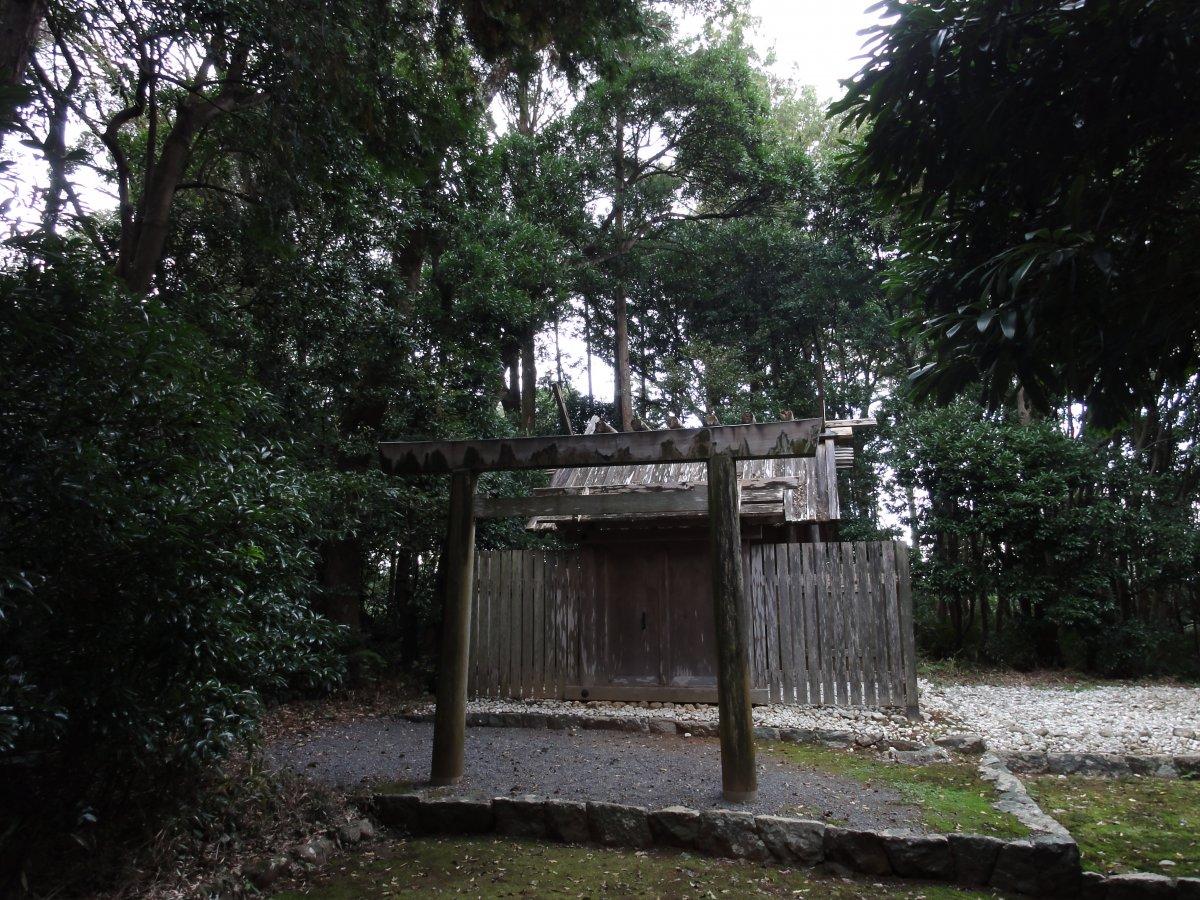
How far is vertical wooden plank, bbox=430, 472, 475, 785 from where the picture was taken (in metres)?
5.94

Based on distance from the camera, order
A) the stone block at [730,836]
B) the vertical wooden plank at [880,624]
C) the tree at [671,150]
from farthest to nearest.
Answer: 1. the tree at [671,150]
2. the vertical wooden plank at [880,624]
3. the stone block at [730,836]

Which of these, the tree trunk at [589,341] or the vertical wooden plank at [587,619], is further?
the tree trunk at [589,341]

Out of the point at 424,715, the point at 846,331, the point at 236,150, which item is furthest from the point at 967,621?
the point at 236,150

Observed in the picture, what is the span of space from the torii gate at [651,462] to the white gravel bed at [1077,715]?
141 inches

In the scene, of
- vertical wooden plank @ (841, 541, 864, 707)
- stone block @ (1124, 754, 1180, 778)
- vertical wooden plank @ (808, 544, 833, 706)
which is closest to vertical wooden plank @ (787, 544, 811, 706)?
vertical wooden plank @ (808, 544, 833, 706)

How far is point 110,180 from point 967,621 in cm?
1738

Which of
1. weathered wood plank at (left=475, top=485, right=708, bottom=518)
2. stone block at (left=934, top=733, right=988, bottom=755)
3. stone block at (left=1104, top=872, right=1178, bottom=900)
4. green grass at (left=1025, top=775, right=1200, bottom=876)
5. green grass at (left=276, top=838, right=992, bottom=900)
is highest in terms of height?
weathered wood plank at (left=475, top=485, right=708, bottom=518)

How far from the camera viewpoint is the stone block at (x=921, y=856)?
4387 mm

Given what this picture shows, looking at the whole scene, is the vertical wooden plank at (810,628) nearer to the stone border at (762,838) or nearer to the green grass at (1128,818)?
the green grass at (1128,818)

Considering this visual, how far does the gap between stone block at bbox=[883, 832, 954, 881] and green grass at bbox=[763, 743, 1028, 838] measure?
277 mm

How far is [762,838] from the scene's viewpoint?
15.5 ft

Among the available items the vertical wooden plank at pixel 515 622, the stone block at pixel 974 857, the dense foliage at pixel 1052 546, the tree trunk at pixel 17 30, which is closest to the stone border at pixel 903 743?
the vertical wooden plank at pixel 515 622

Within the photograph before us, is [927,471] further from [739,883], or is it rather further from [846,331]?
[739,883]

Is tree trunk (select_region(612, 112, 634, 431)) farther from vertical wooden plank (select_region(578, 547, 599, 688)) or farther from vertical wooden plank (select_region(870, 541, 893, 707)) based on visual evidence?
vertical wooden plank (select_region(870, 541, 893, 707))
